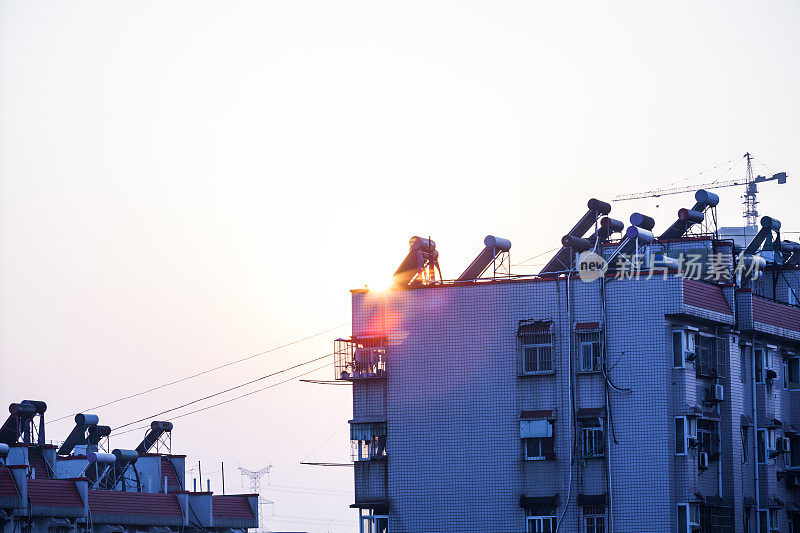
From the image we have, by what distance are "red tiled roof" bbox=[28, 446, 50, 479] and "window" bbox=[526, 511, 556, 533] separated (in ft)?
111

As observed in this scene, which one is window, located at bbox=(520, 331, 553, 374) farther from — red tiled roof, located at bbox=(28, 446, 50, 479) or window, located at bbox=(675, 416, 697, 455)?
red tiled roof, located at bbox=(28, 446, 50, 479)

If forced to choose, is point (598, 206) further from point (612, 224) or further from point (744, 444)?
point (744, 444)

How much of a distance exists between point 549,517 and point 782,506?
15.8 m

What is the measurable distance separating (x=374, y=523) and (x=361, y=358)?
8974 mm

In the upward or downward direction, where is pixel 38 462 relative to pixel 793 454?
upward

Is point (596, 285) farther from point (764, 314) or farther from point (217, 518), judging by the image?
point (217, 518)

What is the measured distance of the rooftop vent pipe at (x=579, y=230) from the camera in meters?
80.9

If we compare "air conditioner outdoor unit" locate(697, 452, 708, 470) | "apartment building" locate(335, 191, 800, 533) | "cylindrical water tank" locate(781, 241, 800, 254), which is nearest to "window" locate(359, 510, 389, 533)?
"apartment building" locate(335, 191, 800, 533)

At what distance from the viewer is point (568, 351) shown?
75.4 meters

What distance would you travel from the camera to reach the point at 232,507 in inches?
3617

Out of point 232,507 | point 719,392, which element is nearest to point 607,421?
point 719,392

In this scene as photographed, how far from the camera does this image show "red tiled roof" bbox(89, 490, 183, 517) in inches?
3150

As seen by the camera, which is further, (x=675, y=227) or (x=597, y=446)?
(x=675, y=227)

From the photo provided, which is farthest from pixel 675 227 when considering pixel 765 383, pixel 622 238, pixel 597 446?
pixel 597 446
